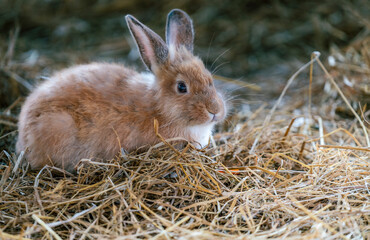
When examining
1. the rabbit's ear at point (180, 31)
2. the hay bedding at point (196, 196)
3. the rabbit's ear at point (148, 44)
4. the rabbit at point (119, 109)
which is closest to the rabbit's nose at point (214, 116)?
the rabbit at point (119, 109)

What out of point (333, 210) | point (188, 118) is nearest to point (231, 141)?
point (188, 118)

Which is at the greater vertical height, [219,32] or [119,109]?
[219,32]

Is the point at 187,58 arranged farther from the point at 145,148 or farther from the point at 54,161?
the point at 54,161

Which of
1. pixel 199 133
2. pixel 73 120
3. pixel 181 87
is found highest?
pixel 181 87

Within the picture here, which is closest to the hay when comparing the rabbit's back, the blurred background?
the rabbit's back

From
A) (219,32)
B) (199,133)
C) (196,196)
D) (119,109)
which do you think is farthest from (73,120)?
(219,32)

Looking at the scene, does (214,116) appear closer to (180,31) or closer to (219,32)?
(180,31)

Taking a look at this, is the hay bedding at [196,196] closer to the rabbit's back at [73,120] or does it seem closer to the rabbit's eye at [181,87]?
the rabbit's back at [73,120]
